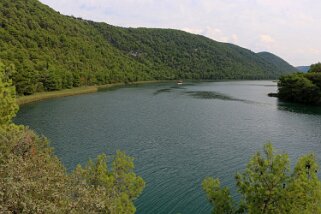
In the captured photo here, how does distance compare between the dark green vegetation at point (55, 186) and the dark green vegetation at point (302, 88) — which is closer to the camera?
the dark green vegetation at point (55, 186)

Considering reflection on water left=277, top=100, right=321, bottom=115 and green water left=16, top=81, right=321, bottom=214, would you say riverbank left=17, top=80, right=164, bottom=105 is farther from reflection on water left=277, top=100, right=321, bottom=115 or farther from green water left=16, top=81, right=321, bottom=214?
reflection on water left=277, top=100, right=321, bottom=115

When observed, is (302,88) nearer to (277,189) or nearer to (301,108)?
(301,108)

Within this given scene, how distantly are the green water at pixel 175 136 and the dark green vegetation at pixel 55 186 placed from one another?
48.0 feet

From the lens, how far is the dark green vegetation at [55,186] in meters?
17.1

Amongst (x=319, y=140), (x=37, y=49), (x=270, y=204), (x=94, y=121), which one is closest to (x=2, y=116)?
(x=270, y=204)

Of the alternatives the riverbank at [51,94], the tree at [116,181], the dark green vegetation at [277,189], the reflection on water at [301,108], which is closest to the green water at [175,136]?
the reflection on water at [301,108]

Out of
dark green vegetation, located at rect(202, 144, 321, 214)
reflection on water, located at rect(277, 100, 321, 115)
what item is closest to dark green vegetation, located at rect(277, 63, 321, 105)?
reflection on water, located at rect(277, 100, 321, 115)

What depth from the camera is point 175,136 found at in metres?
78.6

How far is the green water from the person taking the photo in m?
49.3

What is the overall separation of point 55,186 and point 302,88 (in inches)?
5695

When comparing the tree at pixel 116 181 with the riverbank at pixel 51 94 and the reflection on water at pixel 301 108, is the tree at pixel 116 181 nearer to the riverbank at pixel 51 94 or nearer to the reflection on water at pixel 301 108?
the riverbank at pixel 51 94

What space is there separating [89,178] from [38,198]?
9026mm

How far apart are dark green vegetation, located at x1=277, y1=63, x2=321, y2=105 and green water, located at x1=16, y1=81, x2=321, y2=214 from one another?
47.0 feet

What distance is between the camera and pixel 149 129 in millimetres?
85188
